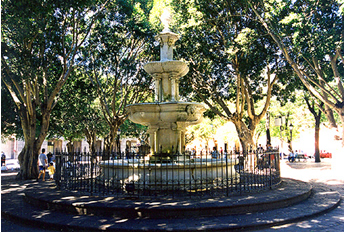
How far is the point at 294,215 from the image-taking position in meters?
6.72

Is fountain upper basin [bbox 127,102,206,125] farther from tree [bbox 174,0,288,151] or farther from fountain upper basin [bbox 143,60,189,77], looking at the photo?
tree [bbox 174,0,288,151]

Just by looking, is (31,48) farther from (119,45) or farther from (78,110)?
(78,110)

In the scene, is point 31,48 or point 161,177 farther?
point 31,48

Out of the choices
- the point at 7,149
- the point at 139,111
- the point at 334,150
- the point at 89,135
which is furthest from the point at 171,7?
the point at 7,149

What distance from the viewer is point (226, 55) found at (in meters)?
18.0

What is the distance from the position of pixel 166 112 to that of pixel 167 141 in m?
1.24

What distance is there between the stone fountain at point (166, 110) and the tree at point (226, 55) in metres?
5.74

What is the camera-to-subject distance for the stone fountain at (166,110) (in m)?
→ 9.69

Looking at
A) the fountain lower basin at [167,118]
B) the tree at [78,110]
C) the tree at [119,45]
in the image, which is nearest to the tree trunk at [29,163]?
→ the tree at [78,110]

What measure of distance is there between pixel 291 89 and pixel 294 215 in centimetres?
1426

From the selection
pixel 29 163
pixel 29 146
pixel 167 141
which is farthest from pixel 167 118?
pixel 29 163

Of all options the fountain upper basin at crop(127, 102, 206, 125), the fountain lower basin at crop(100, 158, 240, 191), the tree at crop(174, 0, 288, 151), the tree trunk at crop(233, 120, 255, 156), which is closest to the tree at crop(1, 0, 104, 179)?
the fountain upper basin at crop(127, 102, 206, 125)

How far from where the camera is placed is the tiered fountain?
29.3 feet

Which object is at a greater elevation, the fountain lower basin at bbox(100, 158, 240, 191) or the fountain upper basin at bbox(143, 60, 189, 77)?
the fountain upper basin at bbox(143, 60, 189, 77)
